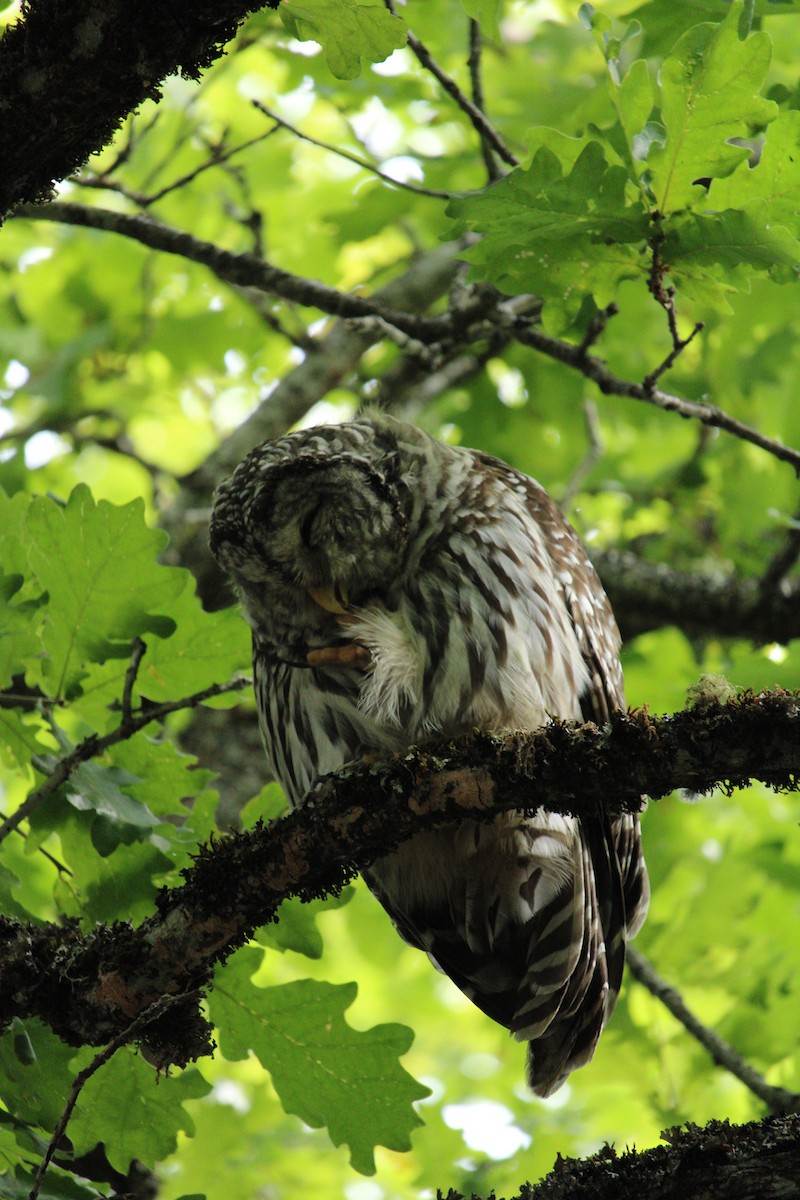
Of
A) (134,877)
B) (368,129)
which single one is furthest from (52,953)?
(368,129)

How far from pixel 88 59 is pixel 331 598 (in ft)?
4.58

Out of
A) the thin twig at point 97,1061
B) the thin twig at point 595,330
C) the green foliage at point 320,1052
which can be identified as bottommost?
the thin twig at point 97,1061

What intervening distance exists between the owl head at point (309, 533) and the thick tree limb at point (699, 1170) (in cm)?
145

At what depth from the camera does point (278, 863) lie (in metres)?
2.29

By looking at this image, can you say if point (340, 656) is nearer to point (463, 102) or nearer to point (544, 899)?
point (544, 899)

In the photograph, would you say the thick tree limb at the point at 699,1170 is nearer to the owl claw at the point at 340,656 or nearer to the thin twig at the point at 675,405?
the owl claw at the point at 340,656

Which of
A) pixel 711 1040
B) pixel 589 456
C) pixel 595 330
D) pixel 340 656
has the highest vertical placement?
pixel 589 456

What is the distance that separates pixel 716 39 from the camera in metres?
2.49

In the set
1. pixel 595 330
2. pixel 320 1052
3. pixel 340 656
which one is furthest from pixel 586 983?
pixel 595 330

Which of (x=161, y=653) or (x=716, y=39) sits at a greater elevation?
(x=716, y=39)

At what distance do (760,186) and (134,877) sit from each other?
199 centimetres

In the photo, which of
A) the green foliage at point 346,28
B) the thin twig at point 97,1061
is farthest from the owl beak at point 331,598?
the green foliage at point 346,28

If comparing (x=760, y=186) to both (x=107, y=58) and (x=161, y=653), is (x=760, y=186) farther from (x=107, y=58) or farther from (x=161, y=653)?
(x=161, y=653)

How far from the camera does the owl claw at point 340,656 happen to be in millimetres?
3004
